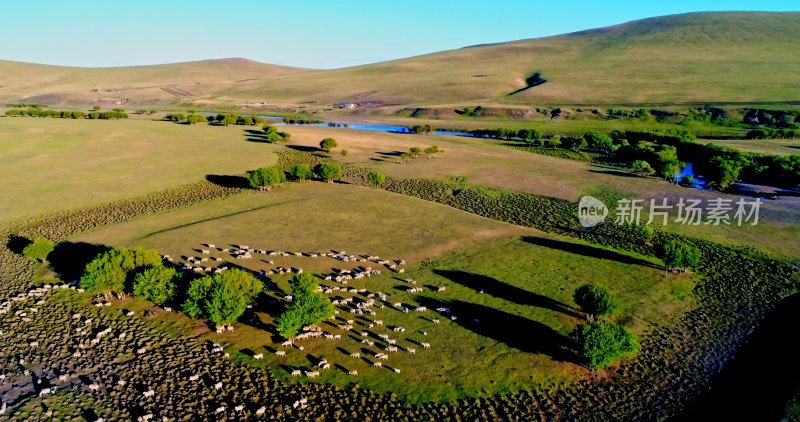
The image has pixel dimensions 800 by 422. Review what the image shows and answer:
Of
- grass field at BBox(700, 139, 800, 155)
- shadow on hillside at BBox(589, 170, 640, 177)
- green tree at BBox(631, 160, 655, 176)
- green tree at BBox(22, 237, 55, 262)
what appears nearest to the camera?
green tree at BBox(22, 237, 55, 262)

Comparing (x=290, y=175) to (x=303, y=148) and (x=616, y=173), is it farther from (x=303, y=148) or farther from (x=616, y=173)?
(x=616, y=173)

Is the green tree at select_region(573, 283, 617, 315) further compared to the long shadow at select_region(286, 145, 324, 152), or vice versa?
the long shadow at select_region(286, 145, 324, 152)

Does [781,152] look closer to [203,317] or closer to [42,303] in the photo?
[203,317]

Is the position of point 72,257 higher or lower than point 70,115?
lower

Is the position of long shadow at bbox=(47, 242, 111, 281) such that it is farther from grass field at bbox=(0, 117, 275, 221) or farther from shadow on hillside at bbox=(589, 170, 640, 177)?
shadow on hillside at bbox=(589, 170, 640, 177)

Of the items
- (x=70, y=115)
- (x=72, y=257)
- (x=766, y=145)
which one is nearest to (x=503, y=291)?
(x=72, y=257)

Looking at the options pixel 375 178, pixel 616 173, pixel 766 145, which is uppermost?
pixel 766 145

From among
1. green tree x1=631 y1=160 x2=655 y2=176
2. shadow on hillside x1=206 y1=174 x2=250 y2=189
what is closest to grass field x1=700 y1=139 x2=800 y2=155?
green tree x1=631 y1=160 x2=655 y2=176

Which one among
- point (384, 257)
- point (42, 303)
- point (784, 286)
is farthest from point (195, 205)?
point (784, 286)
